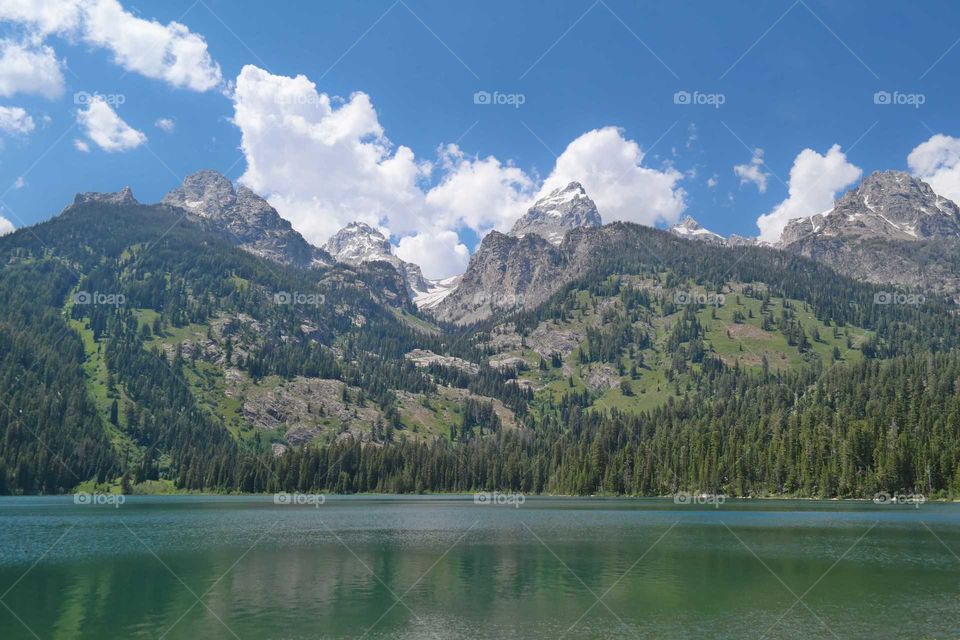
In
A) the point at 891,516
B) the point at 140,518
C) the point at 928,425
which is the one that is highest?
the point at 928,425

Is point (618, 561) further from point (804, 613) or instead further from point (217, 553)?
point (217, 553)

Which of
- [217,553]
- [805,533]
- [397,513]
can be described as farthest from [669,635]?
[397,513]

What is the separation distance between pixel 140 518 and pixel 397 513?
5079 centimetres

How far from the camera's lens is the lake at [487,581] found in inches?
1762

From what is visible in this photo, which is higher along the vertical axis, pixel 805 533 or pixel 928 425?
pixel 928 425

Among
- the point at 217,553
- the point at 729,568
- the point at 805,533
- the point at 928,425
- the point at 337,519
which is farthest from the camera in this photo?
the point at 928,425

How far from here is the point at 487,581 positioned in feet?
199

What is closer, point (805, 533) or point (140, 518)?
point (805, 533)

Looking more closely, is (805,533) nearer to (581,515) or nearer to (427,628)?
(581,515)

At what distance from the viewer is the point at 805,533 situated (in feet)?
309

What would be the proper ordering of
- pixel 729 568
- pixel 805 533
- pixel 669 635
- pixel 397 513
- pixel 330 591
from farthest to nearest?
pixel 397 513
pixel 805 533
pixel 729 568
pixel 330 591
pixel 669 635

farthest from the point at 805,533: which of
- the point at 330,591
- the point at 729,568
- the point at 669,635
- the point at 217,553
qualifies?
the point at 217,553

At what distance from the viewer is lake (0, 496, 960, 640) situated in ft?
147

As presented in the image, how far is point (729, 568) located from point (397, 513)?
3749 inches
